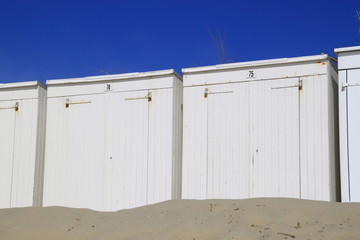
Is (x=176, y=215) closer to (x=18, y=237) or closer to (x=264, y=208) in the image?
(x=264, y=208)

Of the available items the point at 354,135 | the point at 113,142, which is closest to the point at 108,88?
the point at 113,142

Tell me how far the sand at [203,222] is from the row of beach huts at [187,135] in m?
1.04

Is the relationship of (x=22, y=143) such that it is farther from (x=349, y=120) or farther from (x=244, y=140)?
(x=349, y=120)

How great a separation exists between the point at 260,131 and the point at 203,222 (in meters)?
2.19

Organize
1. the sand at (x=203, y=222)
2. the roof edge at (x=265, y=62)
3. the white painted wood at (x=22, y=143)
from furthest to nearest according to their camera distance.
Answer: the white painted wood at (x=22, y=143), the roof edge at (x=265, y=62), the sand at (x=203, y=222)

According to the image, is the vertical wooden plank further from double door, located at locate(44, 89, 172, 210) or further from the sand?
the sand

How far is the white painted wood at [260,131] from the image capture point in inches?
238

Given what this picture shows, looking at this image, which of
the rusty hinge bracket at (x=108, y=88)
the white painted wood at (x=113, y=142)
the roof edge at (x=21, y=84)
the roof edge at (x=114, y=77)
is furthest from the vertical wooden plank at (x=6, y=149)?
the rusty hinge bracket at (x=108, y=88)

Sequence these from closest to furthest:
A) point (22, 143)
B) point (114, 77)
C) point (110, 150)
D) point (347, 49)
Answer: point (347, 49) < point (110, 150) < point (114, 77) < point (22, 143)

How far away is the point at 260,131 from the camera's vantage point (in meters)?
6.37

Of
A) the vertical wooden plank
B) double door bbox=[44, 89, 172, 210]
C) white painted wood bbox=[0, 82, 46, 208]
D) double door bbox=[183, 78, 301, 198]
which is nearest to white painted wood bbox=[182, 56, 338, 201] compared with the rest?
double door bbox=[183, 78, 301, 198]

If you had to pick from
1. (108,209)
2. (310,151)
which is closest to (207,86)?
(310,151)

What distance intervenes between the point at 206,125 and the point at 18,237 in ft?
9.54

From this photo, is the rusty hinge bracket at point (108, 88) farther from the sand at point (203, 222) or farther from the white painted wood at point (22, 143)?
the sand at point (203, 222)
